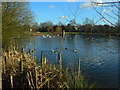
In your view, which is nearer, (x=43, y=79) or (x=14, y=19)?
→ (x=43, y=79)

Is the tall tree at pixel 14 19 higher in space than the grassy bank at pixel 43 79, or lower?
higher

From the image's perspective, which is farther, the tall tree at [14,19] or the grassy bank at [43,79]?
the tall tree at [14,19]

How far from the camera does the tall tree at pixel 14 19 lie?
7.07 metres

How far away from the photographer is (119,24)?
57.5 inches

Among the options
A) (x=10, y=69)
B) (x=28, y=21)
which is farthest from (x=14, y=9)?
(x=10, y=69)

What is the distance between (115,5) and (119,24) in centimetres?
20

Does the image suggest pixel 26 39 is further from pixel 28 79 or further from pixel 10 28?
pixel 28 79

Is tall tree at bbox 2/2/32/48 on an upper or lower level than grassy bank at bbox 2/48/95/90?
upper

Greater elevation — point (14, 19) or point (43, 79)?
point (14, 19)

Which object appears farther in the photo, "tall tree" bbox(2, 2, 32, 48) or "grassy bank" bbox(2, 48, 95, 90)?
"tall tree" bbox(2, 2, 32, 48)

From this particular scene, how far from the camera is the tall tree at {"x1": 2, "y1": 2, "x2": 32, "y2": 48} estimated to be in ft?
23.2

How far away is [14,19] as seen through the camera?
7.84 m

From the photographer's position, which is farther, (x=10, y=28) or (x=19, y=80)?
(x=10, y=28)

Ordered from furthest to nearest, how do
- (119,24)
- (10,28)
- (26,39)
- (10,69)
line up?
1. (26,39)
2. (10,28)
3. (10,69)
4. (119,24)
